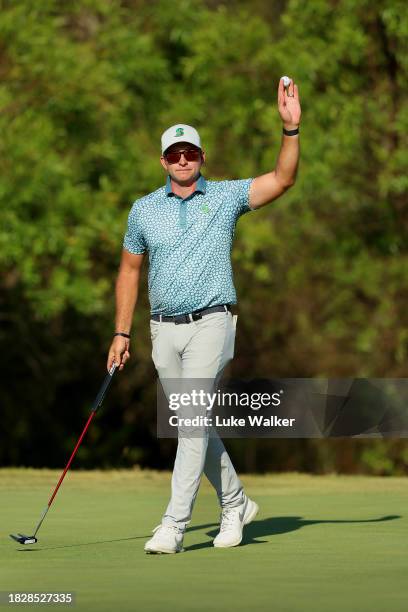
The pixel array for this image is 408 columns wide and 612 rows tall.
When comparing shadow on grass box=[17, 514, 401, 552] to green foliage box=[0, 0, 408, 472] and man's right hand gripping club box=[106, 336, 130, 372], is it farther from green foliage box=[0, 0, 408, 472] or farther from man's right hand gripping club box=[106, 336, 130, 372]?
green foliage box=[0, 0, 408, 472]

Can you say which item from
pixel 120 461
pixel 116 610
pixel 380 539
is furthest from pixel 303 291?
pixel 116 610

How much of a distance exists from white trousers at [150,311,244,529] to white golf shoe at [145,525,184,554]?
2.0 inches

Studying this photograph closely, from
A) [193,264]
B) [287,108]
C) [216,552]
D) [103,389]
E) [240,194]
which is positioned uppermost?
[287,108]

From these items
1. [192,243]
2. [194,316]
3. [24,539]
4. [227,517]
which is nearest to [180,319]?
[194,316]

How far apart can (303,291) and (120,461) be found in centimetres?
457

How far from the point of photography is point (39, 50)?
84.3ft

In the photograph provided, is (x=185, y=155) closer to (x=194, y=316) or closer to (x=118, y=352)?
(x=194, y=316)

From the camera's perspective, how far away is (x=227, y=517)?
8.52 meters

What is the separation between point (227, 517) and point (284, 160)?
74.4 inches

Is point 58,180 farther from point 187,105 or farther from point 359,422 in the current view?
point 359,422

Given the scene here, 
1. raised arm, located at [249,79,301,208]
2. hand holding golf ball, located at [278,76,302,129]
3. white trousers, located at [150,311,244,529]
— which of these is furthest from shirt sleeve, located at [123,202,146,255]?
hand holding golf ball, located at [278,76,302,129]

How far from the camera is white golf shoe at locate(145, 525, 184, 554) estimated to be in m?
7.99

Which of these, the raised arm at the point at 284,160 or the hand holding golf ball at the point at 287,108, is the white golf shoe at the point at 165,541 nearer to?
the raised arm at the point at 284,160

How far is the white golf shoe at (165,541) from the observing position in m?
7.99
